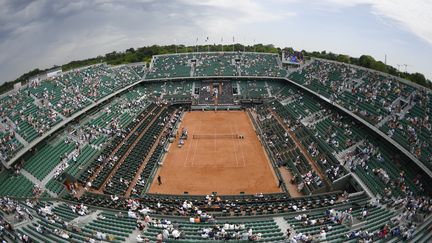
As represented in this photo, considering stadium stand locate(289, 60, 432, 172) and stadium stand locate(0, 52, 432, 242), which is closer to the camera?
stadium stand locate(0, 52, 432, 242)

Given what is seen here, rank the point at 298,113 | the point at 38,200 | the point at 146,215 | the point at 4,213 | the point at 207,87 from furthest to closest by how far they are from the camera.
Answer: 1. the point at 207,87
2. the point at 298,113
3. the point at 38,200
4. the point at 146,215
5. the point at 4,213

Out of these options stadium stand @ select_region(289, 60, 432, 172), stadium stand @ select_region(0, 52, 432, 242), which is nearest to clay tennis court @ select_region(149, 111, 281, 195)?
stadium stand @ select_region(0, 52, 432, 242)

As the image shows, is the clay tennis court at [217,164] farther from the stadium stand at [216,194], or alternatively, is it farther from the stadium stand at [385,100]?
the stadium stand at [385,100]

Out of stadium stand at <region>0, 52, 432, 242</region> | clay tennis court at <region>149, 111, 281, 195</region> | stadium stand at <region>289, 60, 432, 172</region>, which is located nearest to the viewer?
stadium stand at <region>0, 52, 432, 242</region>

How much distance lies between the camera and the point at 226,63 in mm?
74062

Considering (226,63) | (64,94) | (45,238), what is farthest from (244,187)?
(226,63)

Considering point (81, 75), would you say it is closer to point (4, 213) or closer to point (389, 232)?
point (4, 213)

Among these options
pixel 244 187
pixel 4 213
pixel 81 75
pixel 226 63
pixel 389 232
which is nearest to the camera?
pixel 389 232

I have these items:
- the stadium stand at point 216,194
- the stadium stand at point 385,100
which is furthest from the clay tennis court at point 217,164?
the stadium stand at point 385,100

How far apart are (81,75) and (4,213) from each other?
3673cm

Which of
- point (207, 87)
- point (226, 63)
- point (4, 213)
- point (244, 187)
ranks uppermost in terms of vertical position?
point (226, 63)

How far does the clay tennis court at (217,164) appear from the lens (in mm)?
34188

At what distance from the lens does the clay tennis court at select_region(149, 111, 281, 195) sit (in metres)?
34.2

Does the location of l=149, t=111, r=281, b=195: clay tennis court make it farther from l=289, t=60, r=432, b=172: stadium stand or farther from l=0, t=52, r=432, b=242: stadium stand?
l=289, t=60, r=432, b=172: stadium stand
